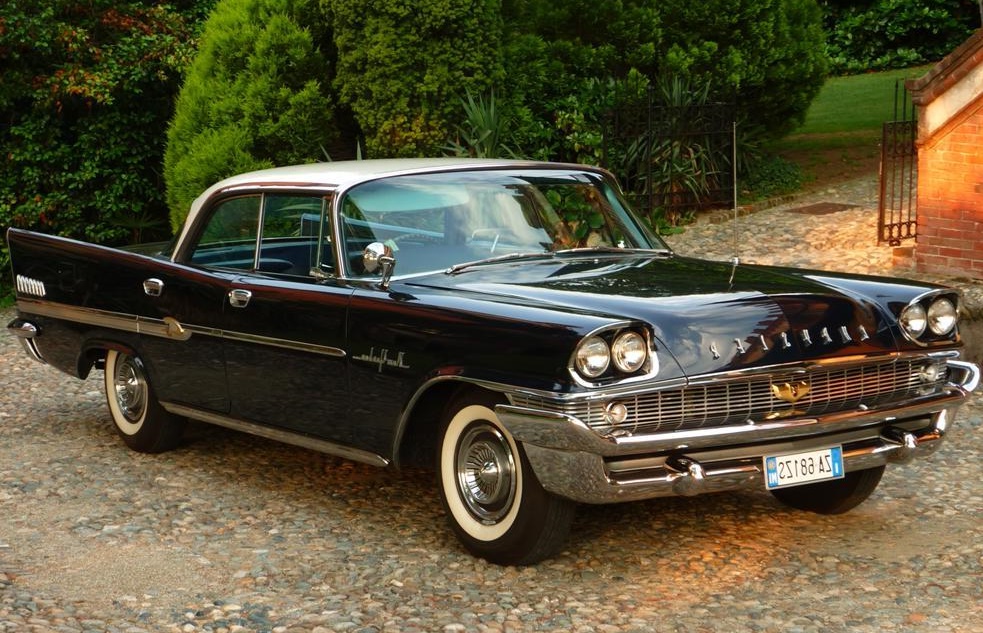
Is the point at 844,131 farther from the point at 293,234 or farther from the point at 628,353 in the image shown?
the point at 628,353

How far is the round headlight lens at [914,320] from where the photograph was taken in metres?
5.35

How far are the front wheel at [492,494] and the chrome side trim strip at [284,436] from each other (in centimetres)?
41

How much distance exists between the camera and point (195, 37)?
49.6 feet

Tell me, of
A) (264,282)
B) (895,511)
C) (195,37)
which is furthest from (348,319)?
(195,37)

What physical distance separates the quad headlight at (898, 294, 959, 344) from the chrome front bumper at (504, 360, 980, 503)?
1.52 feet

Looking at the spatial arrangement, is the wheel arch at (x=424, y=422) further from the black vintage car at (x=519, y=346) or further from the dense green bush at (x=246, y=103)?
the dense green bush at (x=246, y=103)

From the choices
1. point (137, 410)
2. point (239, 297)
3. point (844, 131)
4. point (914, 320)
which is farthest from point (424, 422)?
point (844, 131)

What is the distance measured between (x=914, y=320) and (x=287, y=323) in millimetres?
2697

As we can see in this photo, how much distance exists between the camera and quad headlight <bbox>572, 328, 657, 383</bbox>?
4699 millimetres

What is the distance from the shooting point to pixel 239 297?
6301 millimetres

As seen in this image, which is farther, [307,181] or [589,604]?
[307,181]

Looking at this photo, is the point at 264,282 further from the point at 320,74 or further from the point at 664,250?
the point at 320,74

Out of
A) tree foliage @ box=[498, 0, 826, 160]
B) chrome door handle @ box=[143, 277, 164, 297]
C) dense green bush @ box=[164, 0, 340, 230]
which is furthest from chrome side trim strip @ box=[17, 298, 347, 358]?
tree foliage @ box=[498, 0, 826, 160]

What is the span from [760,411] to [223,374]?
273 centimetres
